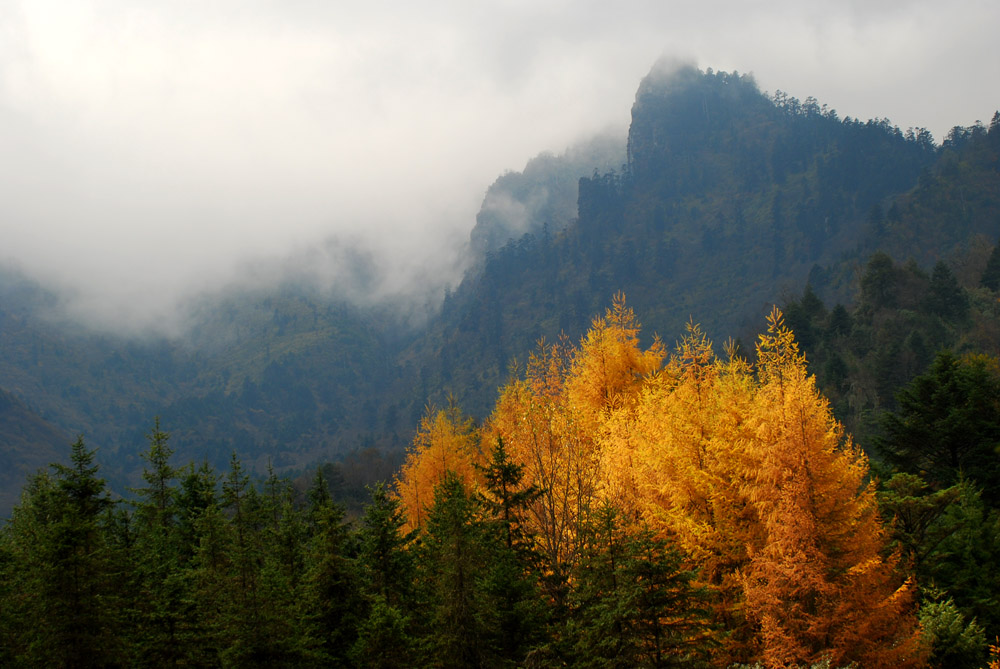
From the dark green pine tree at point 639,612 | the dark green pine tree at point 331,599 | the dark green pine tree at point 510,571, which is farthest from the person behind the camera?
the dark green pine tree at point 331,599

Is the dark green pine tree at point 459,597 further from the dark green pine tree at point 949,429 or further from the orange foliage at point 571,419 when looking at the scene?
the dark green pine tree at point 949,429

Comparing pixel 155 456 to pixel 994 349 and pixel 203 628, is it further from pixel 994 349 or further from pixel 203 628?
pixel 994 349

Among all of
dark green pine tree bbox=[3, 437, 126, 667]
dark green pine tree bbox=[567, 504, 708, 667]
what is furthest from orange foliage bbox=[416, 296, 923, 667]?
dark green pine tree bbox=[3, 437, 126, 667]

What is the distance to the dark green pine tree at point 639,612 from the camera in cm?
1423

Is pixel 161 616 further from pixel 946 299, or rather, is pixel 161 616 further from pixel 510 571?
pixel 946 299

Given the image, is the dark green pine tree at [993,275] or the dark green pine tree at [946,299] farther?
the dark green pine tree at [993,275]

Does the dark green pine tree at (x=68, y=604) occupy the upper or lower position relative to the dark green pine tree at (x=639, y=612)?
upper

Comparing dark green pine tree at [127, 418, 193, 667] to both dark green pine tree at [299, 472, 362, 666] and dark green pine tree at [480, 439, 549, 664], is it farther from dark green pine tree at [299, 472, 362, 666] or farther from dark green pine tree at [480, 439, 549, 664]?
dark green pine tree at [480, 439, 549, 664]

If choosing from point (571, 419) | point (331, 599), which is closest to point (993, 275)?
point (571, 419)

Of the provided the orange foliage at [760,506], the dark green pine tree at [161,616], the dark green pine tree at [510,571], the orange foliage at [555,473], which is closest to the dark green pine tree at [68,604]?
the dark green pine tree at [161,616]

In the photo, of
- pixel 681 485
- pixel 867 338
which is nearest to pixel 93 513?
pixel 681 485

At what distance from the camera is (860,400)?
60562 mm

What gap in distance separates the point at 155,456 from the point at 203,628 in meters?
16.2

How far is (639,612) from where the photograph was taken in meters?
14.3
